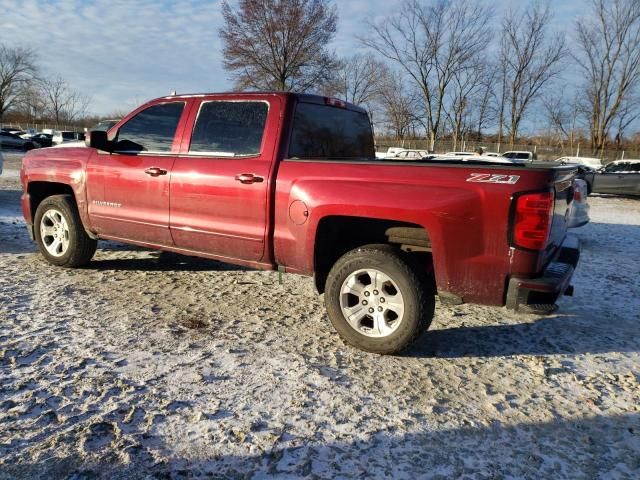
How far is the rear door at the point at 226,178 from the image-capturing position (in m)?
3.83

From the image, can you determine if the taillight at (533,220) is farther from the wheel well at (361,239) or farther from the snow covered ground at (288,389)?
the snow covered ground at (288,389)

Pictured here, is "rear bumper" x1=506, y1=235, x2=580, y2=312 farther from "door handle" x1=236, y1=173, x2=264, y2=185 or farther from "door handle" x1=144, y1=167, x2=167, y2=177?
"door handle" x1=144, y1=167, x2=167, y2=177

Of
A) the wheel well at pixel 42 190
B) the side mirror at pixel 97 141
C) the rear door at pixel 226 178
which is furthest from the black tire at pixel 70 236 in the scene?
the rear door at pixel 226 178

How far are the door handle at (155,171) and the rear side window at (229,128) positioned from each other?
0.33m

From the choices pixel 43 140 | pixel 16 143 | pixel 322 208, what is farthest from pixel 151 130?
pixel 43 140

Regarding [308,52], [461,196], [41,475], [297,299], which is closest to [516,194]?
[461,196]

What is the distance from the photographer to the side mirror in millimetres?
4586

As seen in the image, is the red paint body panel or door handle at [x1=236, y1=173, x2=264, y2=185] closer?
the red paint body panel

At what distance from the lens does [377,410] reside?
2.75m

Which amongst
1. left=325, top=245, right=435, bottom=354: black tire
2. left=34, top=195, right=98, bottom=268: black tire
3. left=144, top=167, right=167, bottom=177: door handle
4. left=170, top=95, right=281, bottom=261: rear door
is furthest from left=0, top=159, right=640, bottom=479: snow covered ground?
left=144, top=167, right=167, bottom=177: door handle

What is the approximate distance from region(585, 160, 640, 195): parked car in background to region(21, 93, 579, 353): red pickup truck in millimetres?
15521

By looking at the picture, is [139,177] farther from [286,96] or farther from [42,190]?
A: [42,190]

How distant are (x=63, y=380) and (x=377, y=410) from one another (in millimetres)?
1885

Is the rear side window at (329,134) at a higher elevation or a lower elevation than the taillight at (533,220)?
higher
